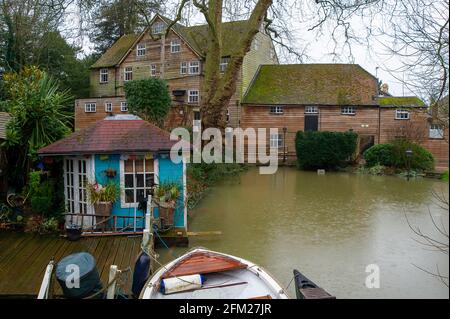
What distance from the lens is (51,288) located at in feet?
19.7

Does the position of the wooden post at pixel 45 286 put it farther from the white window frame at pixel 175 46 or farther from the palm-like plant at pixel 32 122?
the white window frame at pixel 175 46

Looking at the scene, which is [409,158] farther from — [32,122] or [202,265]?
[202,265]

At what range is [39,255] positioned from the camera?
8266 millimetres

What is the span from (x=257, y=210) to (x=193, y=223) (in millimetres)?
2744

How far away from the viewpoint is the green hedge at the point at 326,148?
79.5ft

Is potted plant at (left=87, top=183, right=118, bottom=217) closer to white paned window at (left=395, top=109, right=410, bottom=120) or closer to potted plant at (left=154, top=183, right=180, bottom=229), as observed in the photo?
potted plant at (left=154, top=183, right=180, bottom=229)

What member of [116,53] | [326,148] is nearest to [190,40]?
[116,53]

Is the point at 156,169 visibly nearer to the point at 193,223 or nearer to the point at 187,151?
the point at 187,151

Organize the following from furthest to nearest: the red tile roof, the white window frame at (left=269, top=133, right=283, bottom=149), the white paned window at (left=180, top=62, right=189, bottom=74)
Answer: the white paned window at (left=180, top=62, right=189, bottom=74), the white window frame at (left=269, top=133, right=283, bottom=149), the red tile roof

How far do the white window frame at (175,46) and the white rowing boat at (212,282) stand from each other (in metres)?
26.5

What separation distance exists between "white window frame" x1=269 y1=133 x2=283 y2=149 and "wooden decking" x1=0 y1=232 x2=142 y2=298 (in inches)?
792

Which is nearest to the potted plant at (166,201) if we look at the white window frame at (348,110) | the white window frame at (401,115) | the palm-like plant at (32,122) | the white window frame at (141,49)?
the palm-like plant at (32,122)

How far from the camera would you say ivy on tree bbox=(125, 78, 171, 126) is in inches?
930

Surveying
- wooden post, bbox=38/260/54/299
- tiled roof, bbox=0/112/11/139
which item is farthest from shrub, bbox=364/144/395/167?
wooden post, bbox=38/260/54/299
